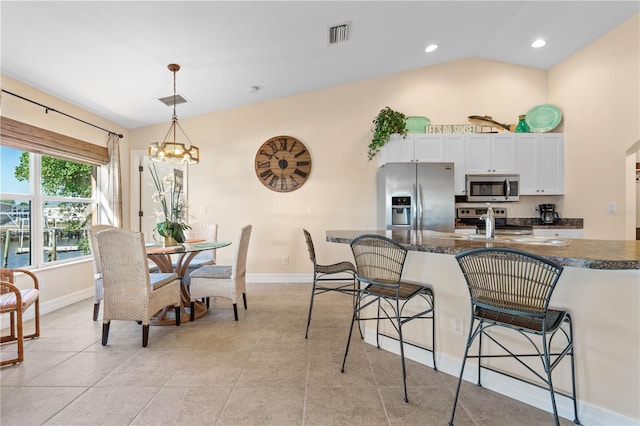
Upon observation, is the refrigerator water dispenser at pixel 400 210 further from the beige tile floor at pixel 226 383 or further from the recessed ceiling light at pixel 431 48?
the recessed ceiling light at pixel 431 48

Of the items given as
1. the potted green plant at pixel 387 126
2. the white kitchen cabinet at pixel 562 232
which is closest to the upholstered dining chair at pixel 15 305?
the potted green plant at pixel 387 126

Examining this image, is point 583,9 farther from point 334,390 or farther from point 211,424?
point 211,424

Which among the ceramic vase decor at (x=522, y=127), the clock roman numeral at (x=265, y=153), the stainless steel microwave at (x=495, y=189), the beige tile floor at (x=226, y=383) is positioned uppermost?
the ceramic vase decor at (x=522, y=127)

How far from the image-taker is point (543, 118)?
405cm

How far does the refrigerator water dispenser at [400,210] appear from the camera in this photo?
12.5 ft

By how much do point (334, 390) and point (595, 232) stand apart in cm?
387

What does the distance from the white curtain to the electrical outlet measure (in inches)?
173

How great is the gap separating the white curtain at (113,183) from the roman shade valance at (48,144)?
3.0 inches

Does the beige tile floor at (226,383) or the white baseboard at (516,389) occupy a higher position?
the white baseboard at (516,389)

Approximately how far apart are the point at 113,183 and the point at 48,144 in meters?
0.96

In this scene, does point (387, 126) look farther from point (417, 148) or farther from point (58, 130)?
point (58, 130)

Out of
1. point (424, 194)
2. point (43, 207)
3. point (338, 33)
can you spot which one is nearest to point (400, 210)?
point (424, 194)

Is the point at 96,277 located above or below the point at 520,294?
below

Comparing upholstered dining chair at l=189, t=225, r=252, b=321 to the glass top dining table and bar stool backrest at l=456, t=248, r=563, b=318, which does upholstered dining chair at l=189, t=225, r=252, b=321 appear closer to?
the glass top dining table
